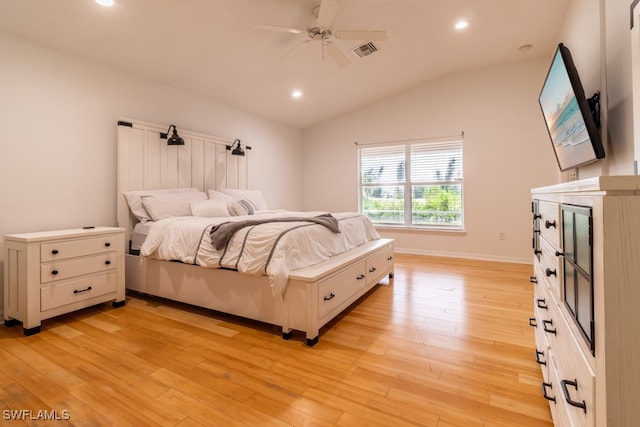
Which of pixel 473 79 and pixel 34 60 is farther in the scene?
pixel 473 79

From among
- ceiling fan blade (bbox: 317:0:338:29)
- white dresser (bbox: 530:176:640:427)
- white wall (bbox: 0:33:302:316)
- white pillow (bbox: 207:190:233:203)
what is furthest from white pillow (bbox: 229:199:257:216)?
white dresser (bbox: 530:176:640:427)

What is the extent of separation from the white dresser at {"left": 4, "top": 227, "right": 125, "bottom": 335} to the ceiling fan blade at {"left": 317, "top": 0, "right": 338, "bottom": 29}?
2.63 metres

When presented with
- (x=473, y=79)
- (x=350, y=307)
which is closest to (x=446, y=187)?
(x=473, y=79)

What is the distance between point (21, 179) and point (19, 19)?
126cm

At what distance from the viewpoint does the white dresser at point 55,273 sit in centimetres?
226

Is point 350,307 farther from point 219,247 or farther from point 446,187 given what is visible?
point 446,187

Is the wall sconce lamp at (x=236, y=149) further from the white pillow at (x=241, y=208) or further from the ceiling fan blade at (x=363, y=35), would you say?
the ceiling fan blade at (x=363, y=35)

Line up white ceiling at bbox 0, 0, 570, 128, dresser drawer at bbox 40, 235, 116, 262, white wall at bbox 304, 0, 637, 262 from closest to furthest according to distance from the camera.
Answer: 1. dresser drawer at bbox 40, 235, 116, 262
2. white ceiling at bbox 0, 0, 570, 128
3. white wall at bbox 304, 0, 637, 262

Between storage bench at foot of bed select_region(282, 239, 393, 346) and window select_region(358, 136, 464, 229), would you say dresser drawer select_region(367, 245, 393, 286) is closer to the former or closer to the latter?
storage bench at foot of bed select_region(282, 239, 393, 346)

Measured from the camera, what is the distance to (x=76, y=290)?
252 cm

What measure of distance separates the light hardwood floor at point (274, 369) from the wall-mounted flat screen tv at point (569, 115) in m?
1.33

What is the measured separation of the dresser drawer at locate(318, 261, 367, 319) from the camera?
85.4 inches

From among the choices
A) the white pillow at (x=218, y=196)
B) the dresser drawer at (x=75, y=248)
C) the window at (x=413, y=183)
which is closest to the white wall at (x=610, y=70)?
the window at (x=413, y=183)

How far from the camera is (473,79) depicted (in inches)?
184
